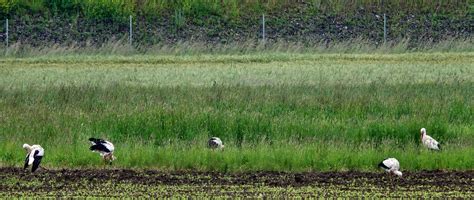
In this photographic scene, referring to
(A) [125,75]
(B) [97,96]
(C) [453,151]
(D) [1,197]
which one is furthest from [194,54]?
(D) [1,197]

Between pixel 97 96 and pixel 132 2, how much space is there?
25.3 metres

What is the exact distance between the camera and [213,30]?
44.0 metres

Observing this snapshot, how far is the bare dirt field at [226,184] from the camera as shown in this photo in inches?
489

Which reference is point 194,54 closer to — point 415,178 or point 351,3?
point 351,3

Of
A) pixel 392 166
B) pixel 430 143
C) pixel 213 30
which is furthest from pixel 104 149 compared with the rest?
pixel 213 30

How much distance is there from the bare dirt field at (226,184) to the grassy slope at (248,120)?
2.15ft

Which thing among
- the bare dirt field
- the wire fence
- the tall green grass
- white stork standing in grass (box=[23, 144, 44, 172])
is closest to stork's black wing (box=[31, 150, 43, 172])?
white stork standing in grass (box=[23, 144, 44, 172])

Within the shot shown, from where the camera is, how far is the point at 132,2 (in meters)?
45.9

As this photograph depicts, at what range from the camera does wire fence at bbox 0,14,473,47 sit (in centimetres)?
4209

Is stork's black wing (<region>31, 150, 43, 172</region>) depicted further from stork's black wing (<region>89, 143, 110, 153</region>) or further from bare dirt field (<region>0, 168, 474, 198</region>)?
stork's black wing (<region>89, 143, 110, 153</region>)

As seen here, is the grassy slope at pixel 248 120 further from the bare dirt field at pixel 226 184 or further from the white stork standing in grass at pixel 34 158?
the white stork standing in grass at pixel 34 158

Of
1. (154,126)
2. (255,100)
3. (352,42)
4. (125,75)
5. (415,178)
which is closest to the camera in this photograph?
(415,178)

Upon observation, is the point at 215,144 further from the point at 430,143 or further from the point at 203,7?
the point at 203,7

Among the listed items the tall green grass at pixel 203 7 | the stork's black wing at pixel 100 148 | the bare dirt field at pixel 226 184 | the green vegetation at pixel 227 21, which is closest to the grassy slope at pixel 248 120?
the stork's black wing at pixel 100 148
